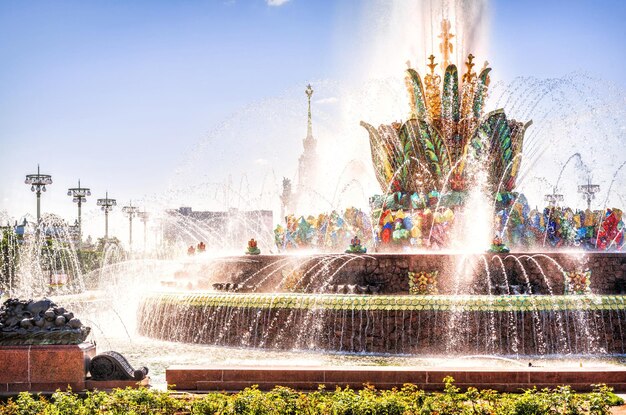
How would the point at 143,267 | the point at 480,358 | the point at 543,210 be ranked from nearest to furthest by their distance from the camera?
the point at 480,358 < the point at 543,210 < the point at 143,267

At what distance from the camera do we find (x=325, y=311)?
13.6 meters

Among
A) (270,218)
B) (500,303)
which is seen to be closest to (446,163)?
(500,303)

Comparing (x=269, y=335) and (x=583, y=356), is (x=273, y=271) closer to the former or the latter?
(x=269, y=335)

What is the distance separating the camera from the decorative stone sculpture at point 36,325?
845cm

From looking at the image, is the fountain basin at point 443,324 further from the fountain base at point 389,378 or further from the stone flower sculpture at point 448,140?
the stone flower sculpture at point 448,140

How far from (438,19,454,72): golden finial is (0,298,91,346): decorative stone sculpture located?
662 inches

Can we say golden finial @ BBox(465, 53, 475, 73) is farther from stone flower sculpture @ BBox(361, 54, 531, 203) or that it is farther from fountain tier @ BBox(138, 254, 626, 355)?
fountain tier @ BBox(138, 254, 626, 355)

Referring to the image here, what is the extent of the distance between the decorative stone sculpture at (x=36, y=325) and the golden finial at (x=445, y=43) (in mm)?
16806

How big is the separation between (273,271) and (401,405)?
1014 cm

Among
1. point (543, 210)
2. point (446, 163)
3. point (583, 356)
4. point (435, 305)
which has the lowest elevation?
point (583, 356)

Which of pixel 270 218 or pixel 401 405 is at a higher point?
pixel 270 218

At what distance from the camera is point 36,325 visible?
8.52 metres

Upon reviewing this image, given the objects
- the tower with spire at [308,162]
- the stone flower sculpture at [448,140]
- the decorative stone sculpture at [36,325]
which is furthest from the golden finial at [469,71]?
the tower with spire at [308,162]

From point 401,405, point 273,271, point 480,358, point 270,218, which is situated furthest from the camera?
point 270,218
